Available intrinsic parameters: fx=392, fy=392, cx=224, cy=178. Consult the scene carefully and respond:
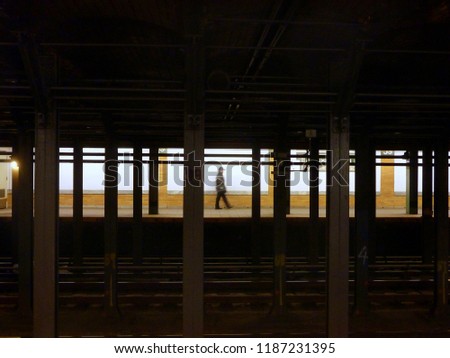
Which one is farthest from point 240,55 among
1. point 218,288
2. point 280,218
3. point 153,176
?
point 153,176

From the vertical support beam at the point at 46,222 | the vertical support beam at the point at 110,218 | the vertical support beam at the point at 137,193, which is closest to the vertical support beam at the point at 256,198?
the vertical support beam at the point at 137,193

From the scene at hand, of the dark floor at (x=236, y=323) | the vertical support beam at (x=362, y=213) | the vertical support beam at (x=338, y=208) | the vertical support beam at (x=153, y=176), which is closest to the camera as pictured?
the vertical support beam at (x=338, y=208)

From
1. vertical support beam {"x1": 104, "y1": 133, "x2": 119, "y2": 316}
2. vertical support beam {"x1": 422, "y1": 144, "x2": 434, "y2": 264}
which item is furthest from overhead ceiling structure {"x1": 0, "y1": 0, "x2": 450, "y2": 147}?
vertical support beam {"x1": 422, "y1": 144, "x2": 434, "y2": 264}

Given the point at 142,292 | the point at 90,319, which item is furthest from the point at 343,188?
the point at 142,292

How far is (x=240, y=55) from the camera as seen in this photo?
4.32 m

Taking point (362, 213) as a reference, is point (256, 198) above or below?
above

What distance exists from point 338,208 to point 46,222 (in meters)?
2.59

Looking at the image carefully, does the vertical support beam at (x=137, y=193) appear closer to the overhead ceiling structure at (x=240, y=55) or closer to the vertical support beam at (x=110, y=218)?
the vertical support beam at (x=110, y=218)

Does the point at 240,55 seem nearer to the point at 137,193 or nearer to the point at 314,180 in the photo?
the point at 314,180

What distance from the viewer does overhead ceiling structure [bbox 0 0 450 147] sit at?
10.8ft

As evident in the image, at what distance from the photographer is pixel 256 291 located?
702 centimetres

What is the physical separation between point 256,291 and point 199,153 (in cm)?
431

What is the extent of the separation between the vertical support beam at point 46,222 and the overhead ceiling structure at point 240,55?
0.31 m

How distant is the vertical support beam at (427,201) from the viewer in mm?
7301
